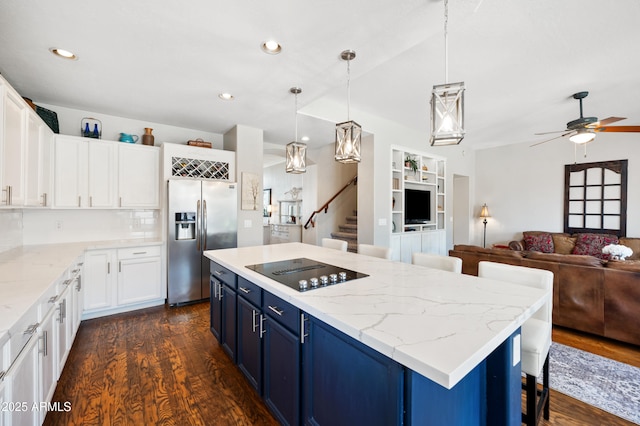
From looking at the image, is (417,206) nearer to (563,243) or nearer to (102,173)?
(563,243)

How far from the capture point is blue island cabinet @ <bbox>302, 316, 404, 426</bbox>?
0.99 metres

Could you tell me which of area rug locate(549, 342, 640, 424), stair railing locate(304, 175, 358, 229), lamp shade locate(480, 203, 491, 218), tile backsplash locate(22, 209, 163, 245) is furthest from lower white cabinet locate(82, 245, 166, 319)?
lamp shade locate(480, 203, 491, 218)

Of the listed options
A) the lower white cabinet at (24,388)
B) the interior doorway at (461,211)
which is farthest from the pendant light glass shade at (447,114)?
the interior doorway at (461,211)

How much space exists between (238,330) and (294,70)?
2321mm

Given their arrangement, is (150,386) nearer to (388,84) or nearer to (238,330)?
(238,330)

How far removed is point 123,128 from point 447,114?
4.19 metres

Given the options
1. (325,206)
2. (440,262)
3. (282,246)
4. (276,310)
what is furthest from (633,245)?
(276,310)

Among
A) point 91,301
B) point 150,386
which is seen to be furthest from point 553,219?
point 91,301

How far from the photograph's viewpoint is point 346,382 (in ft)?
3.86

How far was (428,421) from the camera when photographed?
0.95 metres

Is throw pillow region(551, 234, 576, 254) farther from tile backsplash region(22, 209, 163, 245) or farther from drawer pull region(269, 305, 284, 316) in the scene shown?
tile backsplash region(22, 209, 163, 245)

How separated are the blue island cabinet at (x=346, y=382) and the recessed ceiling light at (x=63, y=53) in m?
2.88

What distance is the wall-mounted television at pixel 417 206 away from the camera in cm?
529

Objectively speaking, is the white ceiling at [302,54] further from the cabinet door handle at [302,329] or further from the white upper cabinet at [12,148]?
the cabinet door handle at [302,329]
